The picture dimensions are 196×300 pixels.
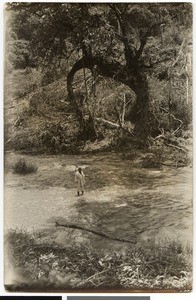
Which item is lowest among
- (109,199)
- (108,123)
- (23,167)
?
(109,199)

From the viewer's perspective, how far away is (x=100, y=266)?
1.67 meters

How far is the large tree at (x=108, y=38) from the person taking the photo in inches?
66.4

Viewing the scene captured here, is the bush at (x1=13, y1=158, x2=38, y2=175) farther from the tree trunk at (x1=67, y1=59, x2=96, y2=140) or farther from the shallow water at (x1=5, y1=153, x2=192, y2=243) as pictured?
the tree trunk at (x1=67, y1=59, x2=96, y2=140)

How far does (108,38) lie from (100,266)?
→ 0.94 metres

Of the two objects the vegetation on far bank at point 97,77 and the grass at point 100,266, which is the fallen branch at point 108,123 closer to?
the vegetation on far bank at point 97,77

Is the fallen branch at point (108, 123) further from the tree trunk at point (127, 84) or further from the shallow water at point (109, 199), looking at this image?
the shallow water at point (109, 199)

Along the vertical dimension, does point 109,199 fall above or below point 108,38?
below

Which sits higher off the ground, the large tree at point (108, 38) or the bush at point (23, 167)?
the large tree at point (108, 38)

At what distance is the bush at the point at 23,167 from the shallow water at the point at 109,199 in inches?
0.8

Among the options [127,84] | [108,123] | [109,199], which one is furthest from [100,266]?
[127,84]

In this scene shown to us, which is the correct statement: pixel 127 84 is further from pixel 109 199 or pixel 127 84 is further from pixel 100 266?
pixel 100 266

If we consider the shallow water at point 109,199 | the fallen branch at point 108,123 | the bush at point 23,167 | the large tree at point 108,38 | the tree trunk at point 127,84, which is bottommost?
the shallow water at point 109,199

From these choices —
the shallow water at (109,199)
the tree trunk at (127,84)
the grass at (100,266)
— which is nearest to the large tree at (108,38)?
the tree trunk at (127,84)

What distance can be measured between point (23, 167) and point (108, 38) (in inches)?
25.2
